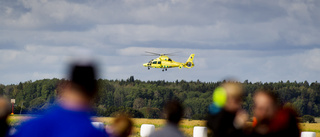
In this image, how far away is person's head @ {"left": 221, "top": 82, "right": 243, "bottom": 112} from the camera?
6.33 m

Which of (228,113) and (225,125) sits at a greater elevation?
(228,113)

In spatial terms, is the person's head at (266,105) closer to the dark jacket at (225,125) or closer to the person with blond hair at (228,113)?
the person with blond hair at (228,113)

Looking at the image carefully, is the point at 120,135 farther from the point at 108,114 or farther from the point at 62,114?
the point at 108,114

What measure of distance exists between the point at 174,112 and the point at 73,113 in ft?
8.20

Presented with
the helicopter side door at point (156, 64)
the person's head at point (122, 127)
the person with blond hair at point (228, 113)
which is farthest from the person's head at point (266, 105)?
the helicopter side door at point (156, 64)

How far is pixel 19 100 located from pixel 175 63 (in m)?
114

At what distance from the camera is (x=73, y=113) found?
456cm

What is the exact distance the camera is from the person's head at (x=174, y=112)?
686cm

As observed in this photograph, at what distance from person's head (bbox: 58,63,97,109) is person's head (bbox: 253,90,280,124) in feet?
9.01

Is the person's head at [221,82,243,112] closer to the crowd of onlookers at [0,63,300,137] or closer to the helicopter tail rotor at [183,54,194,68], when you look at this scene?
the crowd of onlookers at [0,63,300,137]

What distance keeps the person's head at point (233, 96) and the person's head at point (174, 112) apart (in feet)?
2.29

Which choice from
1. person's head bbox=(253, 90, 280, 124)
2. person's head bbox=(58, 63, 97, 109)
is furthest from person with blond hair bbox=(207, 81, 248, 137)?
person's head bbox=(58, 63, 97, 109)

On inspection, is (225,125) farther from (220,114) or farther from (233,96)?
(233,96)

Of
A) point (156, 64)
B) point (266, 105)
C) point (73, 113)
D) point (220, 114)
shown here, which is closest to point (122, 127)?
point (220, 114)
